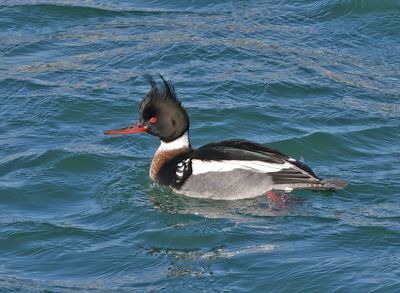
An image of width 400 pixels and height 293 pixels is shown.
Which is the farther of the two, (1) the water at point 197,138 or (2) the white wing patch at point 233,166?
(2) the white wing patch at point 233,166

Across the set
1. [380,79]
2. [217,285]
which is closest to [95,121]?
[380,79]

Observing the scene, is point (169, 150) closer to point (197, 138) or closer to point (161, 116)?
point (161, 116)

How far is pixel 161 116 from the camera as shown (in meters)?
13.2

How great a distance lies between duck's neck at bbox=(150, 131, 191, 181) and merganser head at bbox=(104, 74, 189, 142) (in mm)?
71

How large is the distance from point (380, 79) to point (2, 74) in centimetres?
555

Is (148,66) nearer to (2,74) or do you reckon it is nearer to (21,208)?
(2,74)

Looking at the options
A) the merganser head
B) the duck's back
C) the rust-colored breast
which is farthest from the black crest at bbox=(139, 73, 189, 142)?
the duck's back

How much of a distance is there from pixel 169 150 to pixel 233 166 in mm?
1048

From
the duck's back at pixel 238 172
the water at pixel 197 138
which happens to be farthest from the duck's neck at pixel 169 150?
the duck's back at pixel 238 172

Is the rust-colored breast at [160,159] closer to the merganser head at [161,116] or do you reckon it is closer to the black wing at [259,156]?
the merganser head at [161,116]

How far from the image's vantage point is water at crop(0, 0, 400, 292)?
425 inches

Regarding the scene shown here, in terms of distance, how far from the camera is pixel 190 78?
1655cm

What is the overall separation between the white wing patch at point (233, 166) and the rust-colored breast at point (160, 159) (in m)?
0.53

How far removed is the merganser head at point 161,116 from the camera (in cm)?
1312
